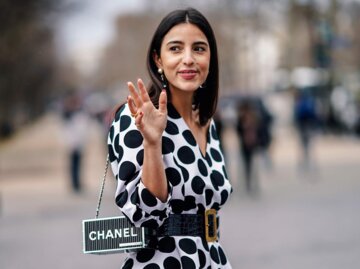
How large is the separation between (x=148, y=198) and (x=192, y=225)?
0.27 metres

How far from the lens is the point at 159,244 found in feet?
12.2

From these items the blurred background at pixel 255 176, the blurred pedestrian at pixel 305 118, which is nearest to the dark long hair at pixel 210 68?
the blurred background at pixel 255 176

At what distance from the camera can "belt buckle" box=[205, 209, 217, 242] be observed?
3807 millimetres

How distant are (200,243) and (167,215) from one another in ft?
0.66

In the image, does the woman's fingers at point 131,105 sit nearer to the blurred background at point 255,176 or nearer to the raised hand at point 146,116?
the raised hand at point 146,116

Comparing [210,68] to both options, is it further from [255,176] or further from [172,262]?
[255,176]

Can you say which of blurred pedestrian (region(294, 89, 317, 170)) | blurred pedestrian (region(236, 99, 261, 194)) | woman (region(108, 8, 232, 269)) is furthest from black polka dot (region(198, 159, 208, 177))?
blurred pedestrian (region(294, 89, 317, 170))

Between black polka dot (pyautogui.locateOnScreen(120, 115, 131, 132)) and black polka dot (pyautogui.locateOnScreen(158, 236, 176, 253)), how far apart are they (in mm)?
425

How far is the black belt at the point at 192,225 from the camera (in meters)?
3.71

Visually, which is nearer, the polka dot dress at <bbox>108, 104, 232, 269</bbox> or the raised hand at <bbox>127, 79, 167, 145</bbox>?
the raised hand at <bbox>127, 79, 167, 145</bbox>

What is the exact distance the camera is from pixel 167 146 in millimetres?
3748

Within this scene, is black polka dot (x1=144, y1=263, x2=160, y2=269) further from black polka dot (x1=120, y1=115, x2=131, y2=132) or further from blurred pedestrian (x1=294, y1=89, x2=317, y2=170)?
blurred pedestrian (x1=294, y1=89, x2=317, y2=170)

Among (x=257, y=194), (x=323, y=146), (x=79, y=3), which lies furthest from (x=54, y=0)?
(x=257, y=194)

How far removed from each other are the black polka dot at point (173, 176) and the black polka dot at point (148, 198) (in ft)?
0.45
